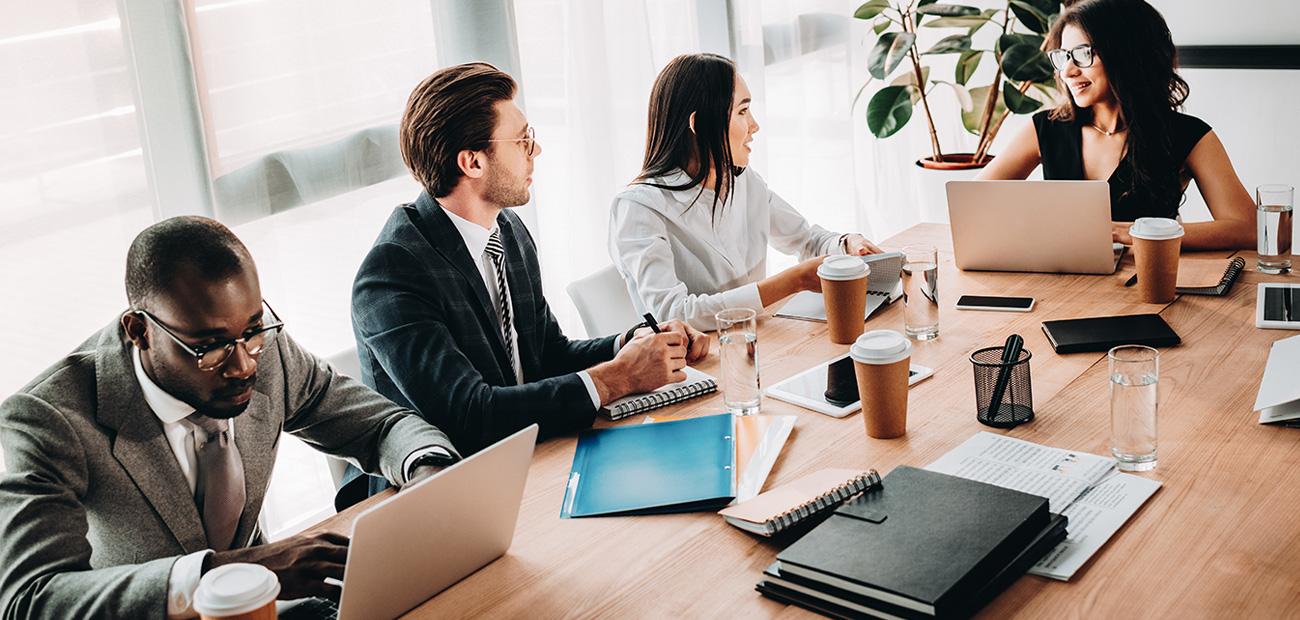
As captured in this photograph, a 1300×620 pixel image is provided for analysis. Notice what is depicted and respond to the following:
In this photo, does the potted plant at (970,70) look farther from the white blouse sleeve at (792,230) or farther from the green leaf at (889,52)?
the white blouse sleeve at (792,230)

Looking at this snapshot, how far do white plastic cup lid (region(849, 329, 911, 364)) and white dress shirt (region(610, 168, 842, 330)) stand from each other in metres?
0.71

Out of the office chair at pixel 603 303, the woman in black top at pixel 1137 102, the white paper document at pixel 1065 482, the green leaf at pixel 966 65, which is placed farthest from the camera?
the green leaf at pixel 966 65

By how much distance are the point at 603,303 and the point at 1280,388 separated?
4.53ft

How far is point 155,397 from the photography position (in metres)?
1.54

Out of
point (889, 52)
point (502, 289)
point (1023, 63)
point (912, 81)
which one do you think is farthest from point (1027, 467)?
point (912, 81)

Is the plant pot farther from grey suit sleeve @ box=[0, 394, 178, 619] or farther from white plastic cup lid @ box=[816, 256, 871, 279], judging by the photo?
grey suit sleeve @ box=[0, 394, 178, 619]

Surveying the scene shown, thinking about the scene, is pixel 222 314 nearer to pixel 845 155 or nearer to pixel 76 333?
pixel 76 333

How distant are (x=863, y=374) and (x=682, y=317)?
0.82 meters

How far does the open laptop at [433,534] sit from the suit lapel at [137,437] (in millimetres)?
242

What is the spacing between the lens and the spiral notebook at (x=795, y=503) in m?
1.48

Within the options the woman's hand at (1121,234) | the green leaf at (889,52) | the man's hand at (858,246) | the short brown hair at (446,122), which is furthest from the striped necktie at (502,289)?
the green leaf at (889,52)

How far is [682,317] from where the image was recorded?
2.52 metres

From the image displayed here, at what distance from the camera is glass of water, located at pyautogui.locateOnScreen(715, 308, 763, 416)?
1.90 meters

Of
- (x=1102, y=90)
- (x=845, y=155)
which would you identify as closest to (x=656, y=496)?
(x=1102, y=90)
